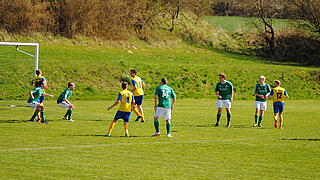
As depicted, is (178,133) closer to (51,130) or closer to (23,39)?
(51,130)

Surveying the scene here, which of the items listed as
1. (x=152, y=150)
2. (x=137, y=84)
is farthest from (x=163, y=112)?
(x=137, y=84)

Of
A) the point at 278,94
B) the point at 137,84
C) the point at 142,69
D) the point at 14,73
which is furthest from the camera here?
the point at 142,69

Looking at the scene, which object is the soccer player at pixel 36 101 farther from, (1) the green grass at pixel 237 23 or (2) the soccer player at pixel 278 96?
(1) the green grass at pixel 237 23

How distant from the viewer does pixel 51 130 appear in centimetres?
1981

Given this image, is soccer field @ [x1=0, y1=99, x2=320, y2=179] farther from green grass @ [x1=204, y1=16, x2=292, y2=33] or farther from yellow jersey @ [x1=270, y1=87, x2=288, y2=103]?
green grass @ [x1=204, y1=16, x2=292, y2=33]

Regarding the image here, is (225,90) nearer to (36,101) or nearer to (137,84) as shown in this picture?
(137,84)

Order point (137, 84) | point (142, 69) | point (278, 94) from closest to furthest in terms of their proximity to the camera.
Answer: point (278, 94) → point (137, 84) → point (142, 69)

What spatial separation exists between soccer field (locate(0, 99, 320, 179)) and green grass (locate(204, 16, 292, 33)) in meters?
42.4

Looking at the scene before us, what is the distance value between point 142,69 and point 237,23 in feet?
100

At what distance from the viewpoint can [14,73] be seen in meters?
37.3

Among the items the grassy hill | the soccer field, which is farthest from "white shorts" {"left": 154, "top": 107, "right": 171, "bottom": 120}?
the grassy hill

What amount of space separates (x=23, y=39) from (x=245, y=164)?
114ft

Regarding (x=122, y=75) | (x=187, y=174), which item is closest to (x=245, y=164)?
(x=187, y=174)

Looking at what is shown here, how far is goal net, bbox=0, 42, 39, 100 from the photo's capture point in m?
35.3
